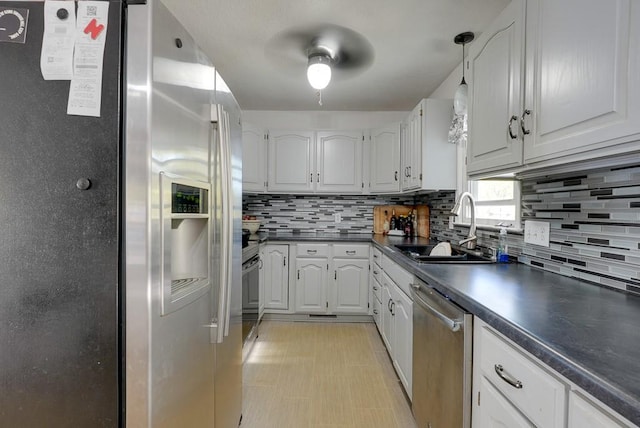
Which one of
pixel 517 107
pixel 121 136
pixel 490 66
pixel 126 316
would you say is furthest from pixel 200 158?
pixel 490 66

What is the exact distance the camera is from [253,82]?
288 centimetres

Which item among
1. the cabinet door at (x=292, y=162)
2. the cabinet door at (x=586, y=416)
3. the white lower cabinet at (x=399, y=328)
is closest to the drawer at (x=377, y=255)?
the white lower cabinet at (x=399, y=328)

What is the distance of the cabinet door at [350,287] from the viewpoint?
315cm

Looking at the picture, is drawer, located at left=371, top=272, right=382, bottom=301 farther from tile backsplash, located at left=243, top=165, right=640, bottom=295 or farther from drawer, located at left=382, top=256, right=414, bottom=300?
tile backsplash, located at left=243, top=165, right=640, bottom=295

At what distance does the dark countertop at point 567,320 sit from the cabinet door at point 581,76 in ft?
1.57

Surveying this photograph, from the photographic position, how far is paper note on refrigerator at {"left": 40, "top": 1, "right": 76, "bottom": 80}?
81cm

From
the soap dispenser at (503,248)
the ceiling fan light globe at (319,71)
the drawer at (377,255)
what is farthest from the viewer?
the drawer at (377,255)

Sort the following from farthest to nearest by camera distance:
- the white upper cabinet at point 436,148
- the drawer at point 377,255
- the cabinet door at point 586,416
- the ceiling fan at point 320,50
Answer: the drawer at point 377,255 < the white upper cabinet at point 436,148 < the ceiling fan at point 320,50 < the cabinet door at point 586,416

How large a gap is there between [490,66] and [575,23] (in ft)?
1.57

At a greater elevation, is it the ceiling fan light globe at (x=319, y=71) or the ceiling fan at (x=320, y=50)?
the ceiling fan at (x=320, y=50)

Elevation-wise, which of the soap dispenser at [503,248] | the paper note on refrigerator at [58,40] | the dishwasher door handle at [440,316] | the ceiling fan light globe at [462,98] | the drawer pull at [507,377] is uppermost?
the ceiling fan light globe at [462,98]

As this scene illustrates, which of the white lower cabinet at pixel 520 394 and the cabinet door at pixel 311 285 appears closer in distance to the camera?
the white lower cabinet at pixel 520 394

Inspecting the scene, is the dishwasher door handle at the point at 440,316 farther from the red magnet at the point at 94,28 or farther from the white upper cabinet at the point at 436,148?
the red magnet at the point at 94,28

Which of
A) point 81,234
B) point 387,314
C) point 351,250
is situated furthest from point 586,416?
point 351,250
